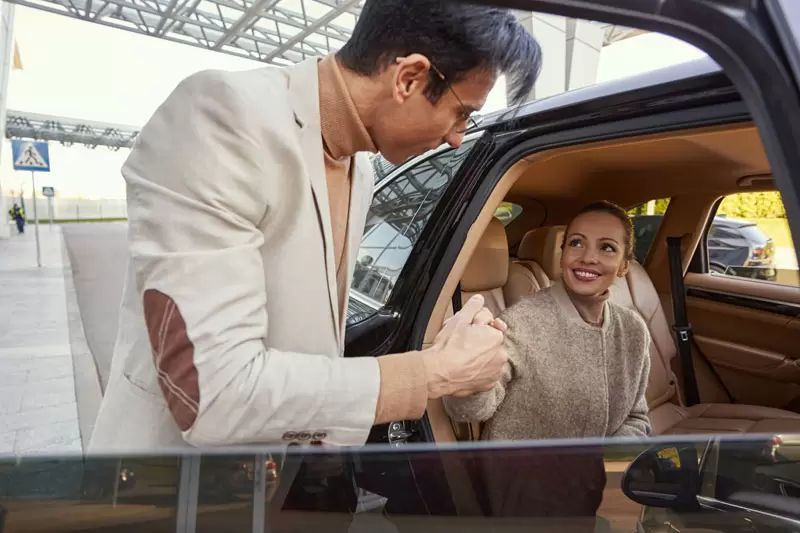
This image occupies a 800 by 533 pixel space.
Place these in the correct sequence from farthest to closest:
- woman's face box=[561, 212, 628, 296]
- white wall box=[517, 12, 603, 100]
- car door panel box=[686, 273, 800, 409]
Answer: car door panel box=[686, 273, 800, 409], woman's face box=[561, 212, 628, 296], white wall box=[517, 12, 603, 100]

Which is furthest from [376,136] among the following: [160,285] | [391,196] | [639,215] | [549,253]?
[639,215]

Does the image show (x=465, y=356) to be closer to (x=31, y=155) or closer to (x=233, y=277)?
(x=233, y=277)

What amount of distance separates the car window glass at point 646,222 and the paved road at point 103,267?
8.17 ft

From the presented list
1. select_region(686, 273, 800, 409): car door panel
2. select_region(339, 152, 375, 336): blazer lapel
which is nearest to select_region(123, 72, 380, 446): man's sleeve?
select_region(339, 152, 375, 336): blazer lapel

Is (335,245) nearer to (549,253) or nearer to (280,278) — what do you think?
(280,278)

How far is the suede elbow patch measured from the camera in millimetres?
708

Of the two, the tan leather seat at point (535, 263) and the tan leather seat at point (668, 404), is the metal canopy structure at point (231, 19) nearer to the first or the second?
the tan leather seat at point (535, 263)

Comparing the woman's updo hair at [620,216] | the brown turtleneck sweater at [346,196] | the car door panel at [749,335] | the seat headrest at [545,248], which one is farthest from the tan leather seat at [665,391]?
the brown turtleneck sweater at [346,196]

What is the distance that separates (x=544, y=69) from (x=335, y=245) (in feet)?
1.47

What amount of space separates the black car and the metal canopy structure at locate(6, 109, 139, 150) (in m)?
2.28

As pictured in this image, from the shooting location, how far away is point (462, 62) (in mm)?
823

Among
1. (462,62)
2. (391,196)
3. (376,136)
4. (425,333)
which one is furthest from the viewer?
(391,196)

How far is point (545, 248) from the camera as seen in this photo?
9.19ft

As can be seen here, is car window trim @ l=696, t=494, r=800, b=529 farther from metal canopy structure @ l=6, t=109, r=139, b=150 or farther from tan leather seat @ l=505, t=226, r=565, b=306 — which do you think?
tan leather seat @ l=505, t=226, r=565, b=306
